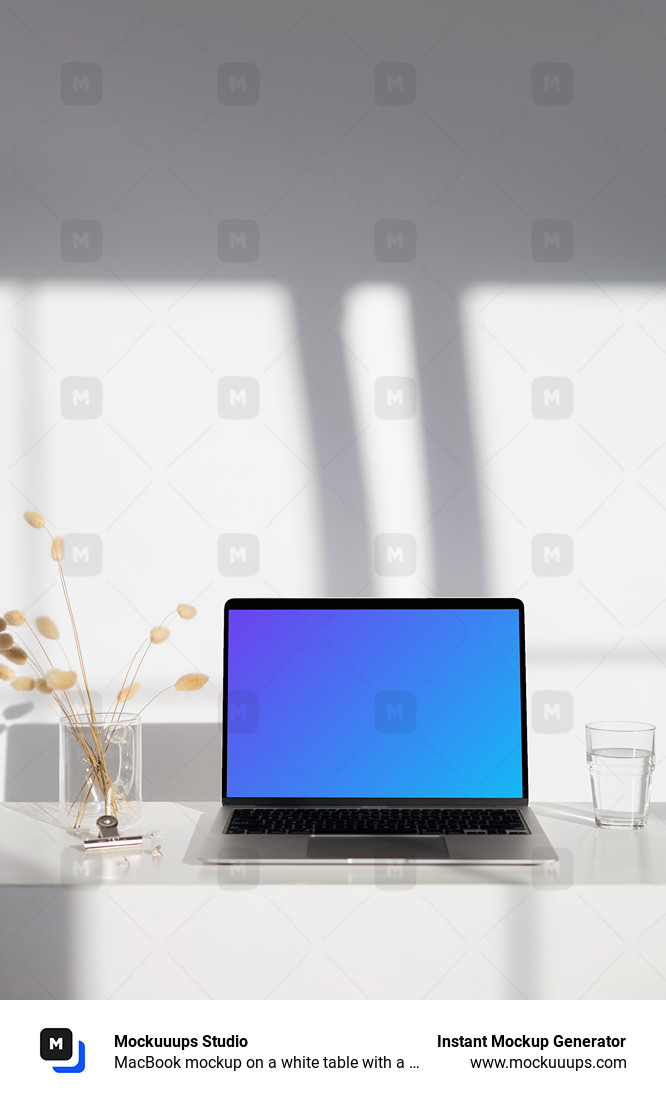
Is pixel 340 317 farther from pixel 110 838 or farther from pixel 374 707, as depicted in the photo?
pixel 110 838

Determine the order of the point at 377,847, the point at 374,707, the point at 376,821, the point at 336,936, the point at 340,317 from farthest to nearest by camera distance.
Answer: the point at 340,317, the point at 374,707, the point at 376,821, the point at 377,847, the point at 336,936

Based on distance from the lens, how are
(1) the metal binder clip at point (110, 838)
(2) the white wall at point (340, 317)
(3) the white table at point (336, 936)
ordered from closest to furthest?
(3) the white table at point (336, 936)
(1) the metal binder clip at point (110, 838)
(2) the white wall at point (340, 317)

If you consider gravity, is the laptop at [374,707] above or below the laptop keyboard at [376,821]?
above

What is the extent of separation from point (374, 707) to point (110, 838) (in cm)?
43

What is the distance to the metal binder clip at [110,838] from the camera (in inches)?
49.2

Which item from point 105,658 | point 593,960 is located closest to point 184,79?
point 105,658

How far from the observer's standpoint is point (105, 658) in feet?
5.27

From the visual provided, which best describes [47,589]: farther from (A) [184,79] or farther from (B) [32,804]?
(A) [184,79]

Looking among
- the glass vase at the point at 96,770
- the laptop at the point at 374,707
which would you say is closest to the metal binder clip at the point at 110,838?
the glass vase at the point at 96,770

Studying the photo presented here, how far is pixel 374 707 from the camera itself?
143 cm
